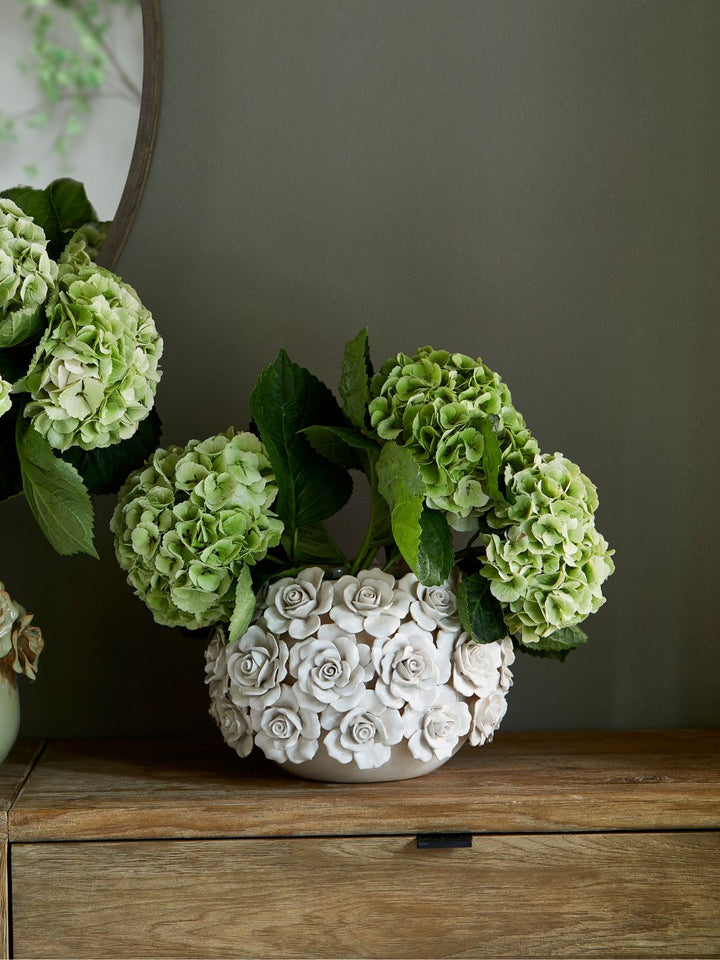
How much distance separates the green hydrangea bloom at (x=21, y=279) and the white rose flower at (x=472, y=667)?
55cm

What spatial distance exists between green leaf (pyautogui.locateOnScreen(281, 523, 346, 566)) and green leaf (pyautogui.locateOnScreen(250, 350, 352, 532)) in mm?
30

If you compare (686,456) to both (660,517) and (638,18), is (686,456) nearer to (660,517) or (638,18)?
(660,517)

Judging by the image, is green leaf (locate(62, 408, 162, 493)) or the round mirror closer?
green leaf (locate(62, 408, 162, 493))

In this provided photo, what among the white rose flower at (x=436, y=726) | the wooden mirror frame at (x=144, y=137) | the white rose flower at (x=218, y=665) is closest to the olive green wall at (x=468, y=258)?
the wooden mirror frame at (x=144, y=137)

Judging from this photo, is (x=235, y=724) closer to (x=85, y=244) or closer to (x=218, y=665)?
(x=218, y=665)

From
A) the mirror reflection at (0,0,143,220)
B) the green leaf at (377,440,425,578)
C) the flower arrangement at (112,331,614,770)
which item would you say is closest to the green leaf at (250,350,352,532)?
the flower arrangement at (112,331,614,770)

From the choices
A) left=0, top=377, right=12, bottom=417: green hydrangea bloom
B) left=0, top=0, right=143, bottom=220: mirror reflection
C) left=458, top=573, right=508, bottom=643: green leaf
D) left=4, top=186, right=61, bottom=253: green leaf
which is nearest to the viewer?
left=0, top=377, right=12, bottom=417: green hydrangea bloom

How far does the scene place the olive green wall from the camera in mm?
1249

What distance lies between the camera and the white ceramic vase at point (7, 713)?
1.01 m

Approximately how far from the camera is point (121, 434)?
3.13 feet

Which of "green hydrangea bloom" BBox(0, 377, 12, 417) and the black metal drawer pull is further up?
"green hydrangea bloom" BBox(0, 377, 12, 417)

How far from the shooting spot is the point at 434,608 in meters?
0.97

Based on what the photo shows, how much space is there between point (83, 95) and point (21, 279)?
1.45 feet

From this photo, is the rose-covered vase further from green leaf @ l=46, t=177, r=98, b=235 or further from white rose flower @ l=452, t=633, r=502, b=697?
green leaf @ l=46, t=177, r=98, b=235
